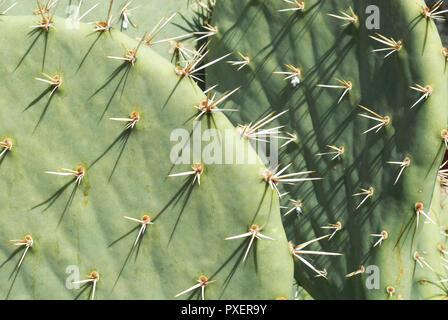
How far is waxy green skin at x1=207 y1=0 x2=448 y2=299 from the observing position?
1.44 m

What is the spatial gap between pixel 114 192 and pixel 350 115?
0.69 meters

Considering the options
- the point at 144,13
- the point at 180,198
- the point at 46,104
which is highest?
the point at 144,13

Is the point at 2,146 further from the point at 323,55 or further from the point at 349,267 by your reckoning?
the point at 349,267

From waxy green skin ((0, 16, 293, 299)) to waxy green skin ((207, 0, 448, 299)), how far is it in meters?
0.47

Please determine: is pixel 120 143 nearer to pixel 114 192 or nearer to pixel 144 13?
pixel 114 192

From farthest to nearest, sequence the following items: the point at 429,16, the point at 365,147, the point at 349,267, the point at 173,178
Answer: the point at 349,267, the point at 365,147, the point at 429,16, the point at 173,178

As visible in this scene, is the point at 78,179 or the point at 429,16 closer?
the point at 78,179

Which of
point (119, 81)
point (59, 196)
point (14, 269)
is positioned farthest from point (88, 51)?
point (14, 269)

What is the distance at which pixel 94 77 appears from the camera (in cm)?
129

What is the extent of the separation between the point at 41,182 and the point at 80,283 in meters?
0.25

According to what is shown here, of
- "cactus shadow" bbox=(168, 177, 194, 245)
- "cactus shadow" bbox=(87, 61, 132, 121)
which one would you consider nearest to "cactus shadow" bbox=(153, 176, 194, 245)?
"cactus shadow" bbox=(168, 177, 194, 245)

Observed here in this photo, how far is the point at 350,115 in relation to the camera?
159cm

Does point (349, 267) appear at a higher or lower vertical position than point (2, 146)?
lower
